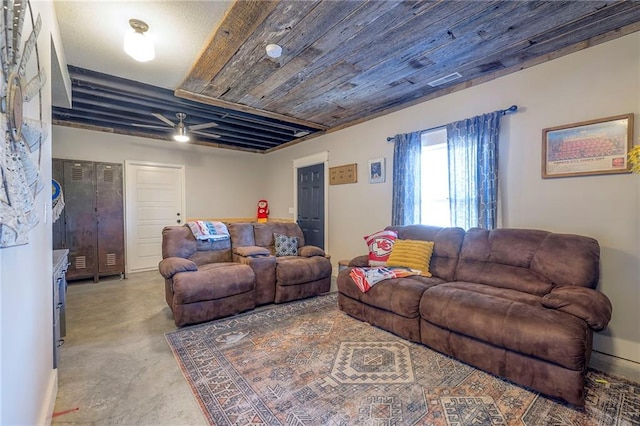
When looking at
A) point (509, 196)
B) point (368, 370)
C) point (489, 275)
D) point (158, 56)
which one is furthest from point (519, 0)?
point (158, 56)

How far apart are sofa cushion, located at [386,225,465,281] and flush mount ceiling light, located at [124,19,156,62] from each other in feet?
9.97

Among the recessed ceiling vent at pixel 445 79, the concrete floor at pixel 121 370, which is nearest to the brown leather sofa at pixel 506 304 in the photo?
the recessed ceiling vent at pixel 445 79

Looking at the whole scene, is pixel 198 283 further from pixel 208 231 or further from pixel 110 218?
pixel 110 218

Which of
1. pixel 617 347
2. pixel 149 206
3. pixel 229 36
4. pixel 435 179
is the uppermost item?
pixel 229 36

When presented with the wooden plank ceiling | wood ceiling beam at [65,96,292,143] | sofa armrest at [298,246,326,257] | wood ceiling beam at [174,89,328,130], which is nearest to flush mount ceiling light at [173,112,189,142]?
wood ceiling beam at [65,96,292,143]

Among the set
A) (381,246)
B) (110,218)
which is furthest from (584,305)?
(110,218)

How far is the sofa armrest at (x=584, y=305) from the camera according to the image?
1.72 m

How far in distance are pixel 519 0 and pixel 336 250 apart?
373 centimetres

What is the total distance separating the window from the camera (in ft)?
11.2

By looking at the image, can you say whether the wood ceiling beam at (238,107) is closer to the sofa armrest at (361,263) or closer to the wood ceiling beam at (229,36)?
the wood ceiling beam at (229,36)

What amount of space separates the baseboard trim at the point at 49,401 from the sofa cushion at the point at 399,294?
2318 millimetres

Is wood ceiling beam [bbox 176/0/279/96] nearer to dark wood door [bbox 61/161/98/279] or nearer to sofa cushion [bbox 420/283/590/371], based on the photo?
sofa cushion [bbox 420/283/590/371]

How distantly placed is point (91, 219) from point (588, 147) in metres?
6.33

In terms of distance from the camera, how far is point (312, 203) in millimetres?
5340
